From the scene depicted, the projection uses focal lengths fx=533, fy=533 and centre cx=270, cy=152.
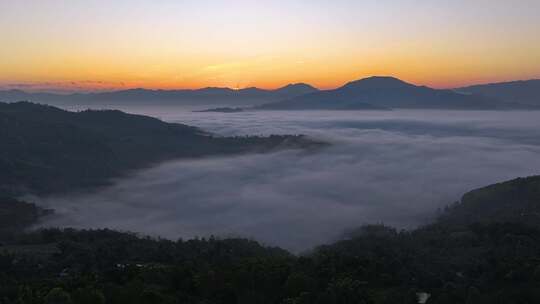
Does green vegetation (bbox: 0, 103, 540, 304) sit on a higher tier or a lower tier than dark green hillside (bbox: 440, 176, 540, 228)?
higher

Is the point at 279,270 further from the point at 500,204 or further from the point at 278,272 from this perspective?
the point at 500,204

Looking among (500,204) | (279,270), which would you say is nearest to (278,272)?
(279,270)

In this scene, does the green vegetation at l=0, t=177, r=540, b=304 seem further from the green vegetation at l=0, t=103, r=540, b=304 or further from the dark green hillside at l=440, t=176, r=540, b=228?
the dark green hillside at l=440, t=176, r=540, b=228

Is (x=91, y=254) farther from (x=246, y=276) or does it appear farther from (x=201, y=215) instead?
(x=201, y=215)

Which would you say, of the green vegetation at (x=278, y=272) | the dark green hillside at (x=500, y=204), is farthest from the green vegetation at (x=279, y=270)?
the dark green hillside at (x=500, y=204)

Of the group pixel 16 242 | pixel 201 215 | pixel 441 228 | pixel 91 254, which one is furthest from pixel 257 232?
pixel 91 254

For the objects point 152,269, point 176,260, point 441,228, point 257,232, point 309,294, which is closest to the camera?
point 309,294

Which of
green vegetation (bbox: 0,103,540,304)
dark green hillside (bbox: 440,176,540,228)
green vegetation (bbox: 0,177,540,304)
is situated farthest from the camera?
dark green hillside (bbox: 440,176,540,228)

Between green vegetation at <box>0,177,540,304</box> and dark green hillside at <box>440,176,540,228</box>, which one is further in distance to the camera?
dark green hillside at <box>440,176,540,228</box>

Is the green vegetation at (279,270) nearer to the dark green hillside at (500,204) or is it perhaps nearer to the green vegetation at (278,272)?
the green vegetation at (278,272)

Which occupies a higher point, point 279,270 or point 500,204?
point 279,270

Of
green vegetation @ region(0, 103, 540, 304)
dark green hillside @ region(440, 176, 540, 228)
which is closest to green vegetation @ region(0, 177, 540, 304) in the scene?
green vegetation @ region(0, 103, 540, 304)
